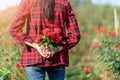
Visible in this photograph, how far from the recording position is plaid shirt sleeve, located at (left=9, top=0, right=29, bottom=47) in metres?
4.69

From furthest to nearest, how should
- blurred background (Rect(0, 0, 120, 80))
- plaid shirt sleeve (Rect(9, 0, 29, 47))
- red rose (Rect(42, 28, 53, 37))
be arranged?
blurred background (Rect(0, 0, 120, 80)), plaid shirt sleeve (Rect(9, 0, 29, 47)), red rose (Rect(42, 28, 53, 37))

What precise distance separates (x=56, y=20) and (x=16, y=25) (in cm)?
40

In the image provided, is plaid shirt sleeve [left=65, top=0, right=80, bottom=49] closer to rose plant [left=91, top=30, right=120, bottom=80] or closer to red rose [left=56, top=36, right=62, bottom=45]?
red rose [left=56, top=36, right=62, bottom=45]

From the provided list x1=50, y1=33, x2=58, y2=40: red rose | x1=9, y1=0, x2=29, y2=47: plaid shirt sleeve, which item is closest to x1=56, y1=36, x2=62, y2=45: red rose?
x1=50, y1=33, x2=58, y2=40: red rose

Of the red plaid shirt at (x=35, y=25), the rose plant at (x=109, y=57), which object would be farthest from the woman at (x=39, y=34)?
the rose plant at (x=109, y=57)

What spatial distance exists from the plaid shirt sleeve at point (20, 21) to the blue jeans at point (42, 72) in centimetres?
27

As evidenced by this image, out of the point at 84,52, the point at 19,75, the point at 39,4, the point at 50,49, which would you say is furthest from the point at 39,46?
the point at 84,52

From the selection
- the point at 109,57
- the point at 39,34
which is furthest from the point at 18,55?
the point at 39,34

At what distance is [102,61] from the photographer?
8547 millimetres

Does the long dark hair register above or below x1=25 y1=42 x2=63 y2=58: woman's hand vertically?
above

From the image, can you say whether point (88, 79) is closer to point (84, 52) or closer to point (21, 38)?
point (84, 52)

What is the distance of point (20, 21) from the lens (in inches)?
186

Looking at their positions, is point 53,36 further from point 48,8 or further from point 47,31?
point 48,8

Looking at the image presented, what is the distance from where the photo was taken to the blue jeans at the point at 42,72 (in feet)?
15.1
